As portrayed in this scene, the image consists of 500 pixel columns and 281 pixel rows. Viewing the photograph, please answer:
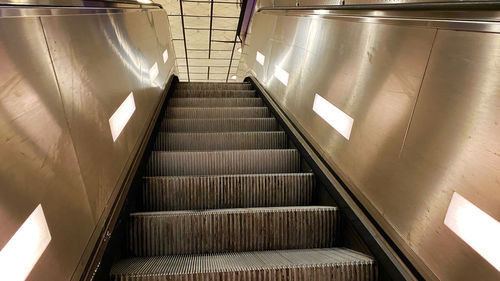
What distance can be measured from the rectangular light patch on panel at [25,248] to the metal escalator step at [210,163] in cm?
162

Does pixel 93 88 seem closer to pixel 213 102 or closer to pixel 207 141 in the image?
pixel 207 141

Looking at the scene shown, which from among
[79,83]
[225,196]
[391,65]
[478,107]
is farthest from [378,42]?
[79,83]

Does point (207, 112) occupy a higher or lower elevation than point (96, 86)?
lower

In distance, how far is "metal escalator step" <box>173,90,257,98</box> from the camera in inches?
208

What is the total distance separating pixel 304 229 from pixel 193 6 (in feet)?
24.9

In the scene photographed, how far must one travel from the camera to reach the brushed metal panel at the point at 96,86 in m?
1.49

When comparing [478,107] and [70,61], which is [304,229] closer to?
[478,107]

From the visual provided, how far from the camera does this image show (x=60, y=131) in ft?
4.46

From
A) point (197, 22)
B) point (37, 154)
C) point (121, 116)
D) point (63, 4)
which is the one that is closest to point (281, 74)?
point (121, 116)

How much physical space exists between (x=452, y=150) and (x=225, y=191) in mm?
1508

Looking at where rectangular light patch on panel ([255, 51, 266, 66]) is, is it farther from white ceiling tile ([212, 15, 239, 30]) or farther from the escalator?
white ceiling tile ([212, 15, 239, 30])

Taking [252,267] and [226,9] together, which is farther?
[226,9]

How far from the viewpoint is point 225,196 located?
2455 millimetres

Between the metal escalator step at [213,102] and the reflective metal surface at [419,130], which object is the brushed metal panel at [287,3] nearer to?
the metal escalator step at [213,102]
